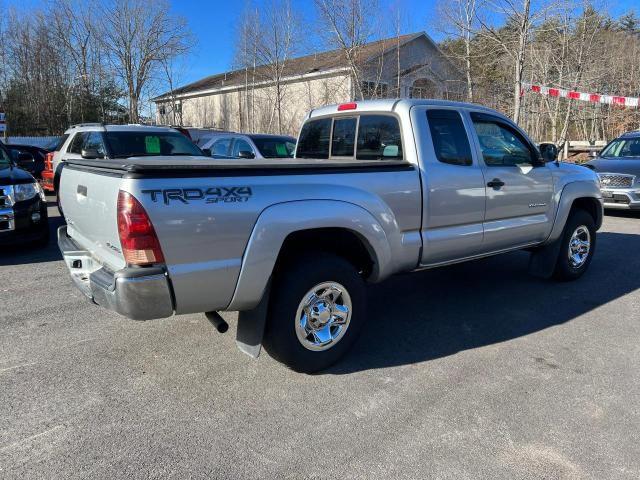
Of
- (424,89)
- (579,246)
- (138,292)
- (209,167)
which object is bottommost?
(579,246)

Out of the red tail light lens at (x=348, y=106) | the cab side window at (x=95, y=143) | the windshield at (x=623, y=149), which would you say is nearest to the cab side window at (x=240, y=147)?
the cab side window at (x=95, y=143)

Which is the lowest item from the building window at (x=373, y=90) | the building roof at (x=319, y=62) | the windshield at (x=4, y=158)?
the windshield at (x=4, y=158)

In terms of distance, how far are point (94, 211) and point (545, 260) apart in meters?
A: 4.77

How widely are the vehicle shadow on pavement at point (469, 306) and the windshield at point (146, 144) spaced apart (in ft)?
16.2

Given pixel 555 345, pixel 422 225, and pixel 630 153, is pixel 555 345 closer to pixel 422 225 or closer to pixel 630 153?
pixel 422 225

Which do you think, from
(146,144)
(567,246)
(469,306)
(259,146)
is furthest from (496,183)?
(259,146)

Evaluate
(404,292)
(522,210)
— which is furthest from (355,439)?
(522,210)

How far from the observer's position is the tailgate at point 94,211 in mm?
2799

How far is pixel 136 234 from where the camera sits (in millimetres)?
2604

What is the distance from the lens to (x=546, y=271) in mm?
5535

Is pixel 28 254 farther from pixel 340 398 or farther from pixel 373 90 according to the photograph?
pixel 373 90

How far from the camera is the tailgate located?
280 cm

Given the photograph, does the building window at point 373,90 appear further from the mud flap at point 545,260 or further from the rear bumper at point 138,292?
the rear bumper at point 138,292

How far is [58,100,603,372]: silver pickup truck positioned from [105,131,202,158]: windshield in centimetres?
422
